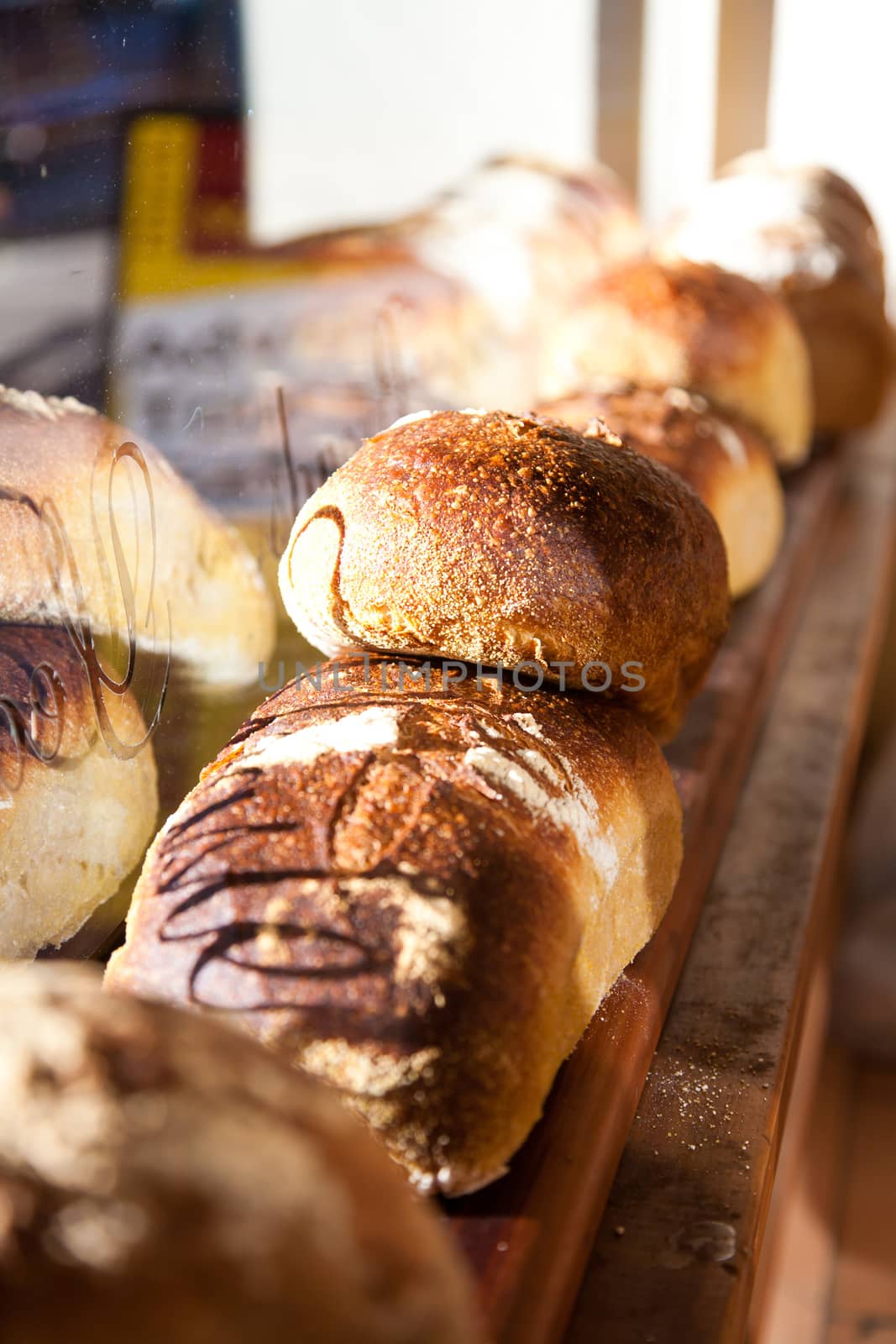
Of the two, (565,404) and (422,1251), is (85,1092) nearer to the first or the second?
(422,1251)

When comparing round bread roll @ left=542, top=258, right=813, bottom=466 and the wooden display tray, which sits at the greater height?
round bread roll @ left=542, top=258, right=813, bottom=466

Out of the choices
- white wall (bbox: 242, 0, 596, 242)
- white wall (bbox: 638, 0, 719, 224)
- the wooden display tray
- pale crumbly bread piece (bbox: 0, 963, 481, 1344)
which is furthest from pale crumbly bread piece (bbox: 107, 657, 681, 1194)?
white wall (bbox: 638, 0, 719, 224)

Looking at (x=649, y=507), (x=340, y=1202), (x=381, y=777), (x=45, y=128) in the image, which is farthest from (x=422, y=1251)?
(x=45, y=128)

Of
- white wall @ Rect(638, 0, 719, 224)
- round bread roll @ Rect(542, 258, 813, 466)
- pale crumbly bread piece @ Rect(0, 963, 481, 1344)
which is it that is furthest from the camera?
white wall @ Rect(638, 0, 719, 224)

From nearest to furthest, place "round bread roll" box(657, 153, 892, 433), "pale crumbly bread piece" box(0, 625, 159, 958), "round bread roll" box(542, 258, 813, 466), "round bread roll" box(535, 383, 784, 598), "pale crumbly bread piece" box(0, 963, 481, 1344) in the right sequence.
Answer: "pale crumbly bread piece" box(0, 963, 481, 1344) → "pale crumbly bread piece" box(0, 625, 159, 958) → "round bread roll" box(535, 383, 784, 598) → "round bread roll" box(542, 258, 813, 466) → "round bread roll" box(657, 153, 892, 433)

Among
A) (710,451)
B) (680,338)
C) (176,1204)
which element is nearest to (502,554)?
(176,1204)

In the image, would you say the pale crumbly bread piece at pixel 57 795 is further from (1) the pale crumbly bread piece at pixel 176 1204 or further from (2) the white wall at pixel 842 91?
(2) the white wall at pixel 842 91

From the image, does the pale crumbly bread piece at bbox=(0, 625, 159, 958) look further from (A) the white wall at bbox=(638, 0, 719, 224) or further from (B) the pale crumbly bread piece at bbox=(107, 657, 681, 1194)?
(A) the white wall at bbox=(638, 0, 719, 224)

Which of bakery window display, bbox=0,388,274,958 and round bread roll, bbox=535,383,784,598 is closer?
bakery window display, bbox=0,388,274,958

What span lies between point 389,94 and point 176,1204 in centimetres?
169

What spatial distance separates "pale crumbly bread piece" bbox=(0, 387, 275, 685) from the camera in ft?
2.61

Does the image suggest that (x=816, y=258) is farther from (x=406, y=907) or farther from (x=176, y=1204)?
(x=176, y=1204)

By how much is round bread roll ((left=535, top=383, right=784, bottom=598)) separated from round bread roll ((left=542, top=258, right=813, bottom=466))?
0.05 meters

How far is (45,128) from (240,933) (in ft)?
1.92
